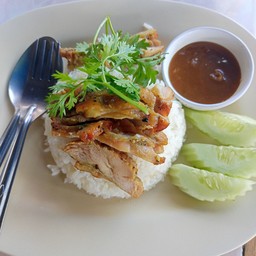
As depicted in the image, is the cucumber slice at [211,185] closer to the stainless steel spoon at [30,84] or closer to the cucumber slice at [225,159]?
the cucumber slice at [225,159]

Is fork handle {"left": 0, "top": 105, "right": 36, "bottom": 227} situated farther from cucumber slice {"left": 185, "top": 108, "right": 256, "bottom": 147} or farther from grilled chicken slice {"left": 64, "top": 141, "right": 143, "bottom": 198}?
cucumber slice {"left": 185, "top": 108, "right": 256, "bottom": 147}

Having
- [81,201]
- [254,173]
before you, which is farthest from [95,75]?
[254,173]

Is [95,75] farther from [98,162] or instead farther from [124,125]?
[98,162]

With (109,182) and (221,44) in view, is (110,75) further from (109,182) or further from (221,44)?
(221,44)

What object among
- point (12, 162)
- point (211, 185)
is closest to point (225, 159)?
point (211, 185)

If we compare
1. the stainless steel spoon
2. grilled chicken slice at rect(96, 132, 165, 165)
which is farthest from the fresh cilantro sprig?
the stainless steel spoon

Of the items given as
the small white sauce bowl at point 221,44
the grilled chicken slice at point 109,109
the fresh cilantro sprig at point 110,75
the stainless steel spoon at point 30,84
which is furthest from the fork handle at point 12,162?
the small white sauce bowl at point 221,44
